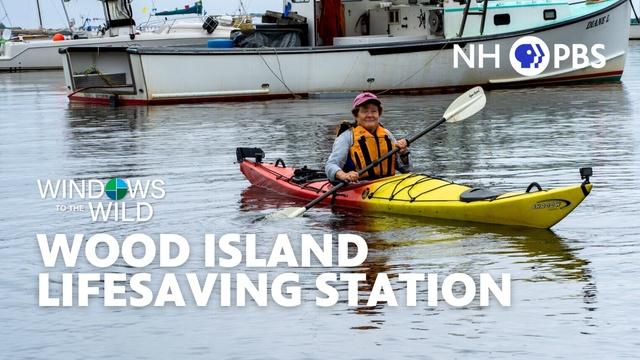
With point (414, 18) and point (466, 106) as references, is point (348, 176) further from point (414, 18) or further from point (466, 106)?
point (414, 18)

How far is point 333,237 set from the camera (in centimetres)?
1089

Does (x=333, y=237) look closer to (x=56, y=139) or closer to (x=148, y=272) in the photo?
(x=148, y=272)

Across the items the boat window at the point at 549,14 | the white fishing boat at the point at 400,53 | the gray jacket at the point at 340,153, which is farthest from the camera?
the boat window at the point at 549,14

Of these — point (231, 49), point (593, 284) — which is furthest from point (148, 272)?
point (231, 49)

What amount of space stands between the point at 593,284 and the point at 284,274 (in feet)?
7.46

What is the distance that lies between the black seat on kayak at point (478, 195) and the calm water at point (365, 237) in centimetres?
25

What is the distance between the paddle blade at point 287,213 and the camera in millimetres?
11648

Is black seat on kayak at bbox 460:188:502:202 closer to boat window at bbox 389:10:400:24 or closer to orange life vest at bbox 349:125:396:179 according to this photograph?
orange life vest at bbox 349:125:396:179

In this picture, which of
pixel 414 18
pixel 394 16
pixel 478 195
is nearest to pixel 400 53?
pixel 414 18

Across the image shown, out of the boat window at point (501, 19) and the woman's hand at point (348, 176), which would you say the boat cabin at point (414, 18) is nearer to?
the boat window at point (501, 19)

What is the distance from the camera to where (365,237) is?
35.4ft

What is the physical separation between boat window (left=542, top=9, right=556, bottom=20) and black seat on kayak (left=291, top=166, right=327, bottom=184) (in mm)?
14952

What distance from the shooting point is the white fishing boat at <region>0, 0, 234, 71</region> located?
4072cm

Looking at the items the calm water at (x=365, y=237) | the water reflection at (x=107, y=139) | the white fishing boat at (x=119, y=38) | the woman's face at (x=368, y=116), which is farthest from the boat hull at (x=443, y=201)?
the white fishing boat at (x=119, y=38)
